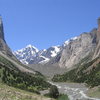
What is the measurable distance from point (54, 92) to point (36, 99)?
41.8 m

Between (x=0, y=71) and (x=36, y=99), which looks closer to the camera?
(x=36, y=99)

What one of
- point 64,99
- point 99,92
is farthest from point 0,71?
point 64,99

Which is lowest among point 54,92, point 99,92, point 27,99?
point 27,99

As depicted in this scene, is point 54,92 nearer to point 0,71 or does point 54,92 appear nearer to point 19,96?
point 0,71

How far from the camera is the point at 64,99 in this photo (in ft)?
188

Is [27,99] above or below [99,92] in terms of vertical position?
below

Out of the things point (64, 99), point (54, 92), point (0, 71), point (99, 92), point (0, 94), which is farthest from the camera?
point (99, 92)

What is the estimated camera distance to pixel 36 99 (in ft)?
164

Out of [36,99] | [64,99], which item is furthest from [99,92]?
[36,99]

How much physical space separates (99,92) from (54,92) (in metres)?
41.2

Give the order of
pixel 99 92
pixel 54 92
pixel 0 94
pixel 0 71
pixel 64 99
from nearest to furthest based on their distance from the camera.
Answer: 1. pixel 0 94
2. pixel 64 99
3. pixel 54 92
4. pixel 0 71
5. pixel 99 92

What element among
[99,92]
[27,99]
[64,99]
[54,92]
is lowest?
[27,99]

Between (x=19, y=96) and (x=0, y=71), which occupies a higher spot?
(x=0, y=71)

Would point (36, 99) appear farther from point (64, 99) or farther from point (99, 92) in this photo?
point (99, 92)
